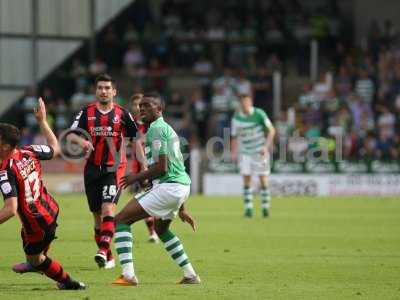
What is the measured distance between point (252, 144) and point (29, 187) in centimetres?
1330

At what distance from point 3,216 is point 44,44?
87.9 feet

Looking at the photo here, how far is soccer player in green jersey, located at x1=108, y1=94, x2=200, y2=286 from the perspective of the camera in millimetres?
11312

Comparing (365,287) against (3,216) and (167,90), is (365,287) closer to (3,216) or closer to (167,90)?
(3,216)

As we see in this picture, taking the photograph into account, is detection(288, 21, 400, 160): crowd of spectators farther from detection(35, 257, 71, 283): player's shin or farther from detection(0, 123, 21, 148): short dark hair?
detection(0, 123, 21, 148): short dark hair

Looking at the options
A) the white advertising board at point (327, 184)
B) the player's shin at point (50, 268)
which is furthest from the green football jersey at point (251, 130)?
the player's shin at point (50, 268)

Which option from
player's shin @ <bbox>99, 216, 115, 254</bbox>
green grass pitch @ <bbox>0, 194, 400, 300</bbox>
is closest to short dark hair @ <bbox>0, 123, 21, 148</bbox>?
green grass pitch @ <bbox>0, 194, 400, 300</bbox>

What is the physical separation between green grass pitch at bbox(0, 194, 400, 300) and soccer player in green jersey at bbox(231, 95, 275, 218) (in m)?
0.58

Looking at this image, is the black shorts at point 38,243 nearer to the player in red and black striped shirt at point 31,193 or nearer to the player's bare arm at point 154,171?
the player in red and black striped shirt at point 31,193

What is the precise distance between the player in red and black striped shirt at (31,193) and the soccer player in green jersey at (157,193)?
2.48 feet

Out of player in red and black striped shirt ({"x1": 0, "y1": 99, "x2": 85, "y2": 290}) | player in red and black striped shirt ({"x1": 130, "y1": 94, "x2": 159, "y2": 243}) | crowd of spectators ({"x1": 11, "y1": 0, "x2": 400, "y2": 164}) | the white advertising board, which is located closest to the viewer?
player in red and black striped shirt ({"x1": 0, "y1": 99, "x2": 85, "y2": 290})

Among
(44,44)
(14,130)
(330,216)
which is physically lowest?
(330,216)

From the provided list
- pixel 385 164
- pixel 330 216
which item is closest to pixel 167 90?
pixel 385 164

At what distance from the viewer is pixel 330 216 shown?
23.2 metres

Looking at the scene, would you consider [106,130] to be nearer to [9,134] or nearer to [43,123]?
[43,123]
